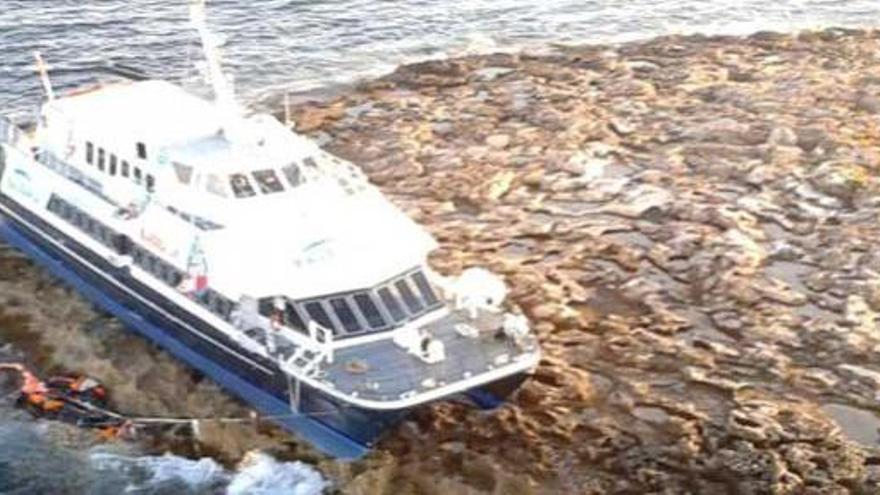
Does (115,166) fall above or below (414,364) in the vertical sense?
above

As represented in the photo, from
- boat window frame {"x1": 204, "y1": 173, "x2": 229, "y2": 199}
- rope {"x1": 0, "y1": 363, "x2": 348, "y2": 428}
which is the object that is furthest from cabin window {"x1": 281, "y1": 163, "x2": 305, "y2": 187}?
rope {"x1": 0, "y1": 363, "x2": 348, "y2": 428}

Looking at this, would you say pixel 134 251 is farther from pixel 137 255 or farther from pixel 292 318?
pixel 292 318

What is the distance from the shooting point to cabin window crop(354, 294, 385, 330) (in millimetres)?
24719

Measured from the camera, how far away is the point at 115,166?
29.4 meters

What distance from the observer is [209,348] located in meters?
26.4

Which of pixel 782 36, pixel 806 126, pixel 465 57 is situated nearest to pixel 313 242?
pixel 806 126

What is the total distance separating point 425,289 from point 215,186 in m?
5.26

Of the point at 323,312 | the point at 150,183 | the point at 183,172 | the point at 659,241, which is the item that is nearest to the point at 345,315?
the point at 323,312

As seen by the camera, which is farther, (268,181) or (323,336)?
(268,181)

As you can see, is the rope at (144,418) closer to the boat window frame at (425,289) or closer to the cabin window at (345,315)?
the cabin window at (345,315)

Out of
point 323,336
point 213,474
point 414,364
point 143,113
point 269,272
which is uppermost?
point 143,113

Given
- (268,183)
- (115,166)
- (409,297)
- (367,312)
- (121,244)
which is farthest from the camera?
(115,166)

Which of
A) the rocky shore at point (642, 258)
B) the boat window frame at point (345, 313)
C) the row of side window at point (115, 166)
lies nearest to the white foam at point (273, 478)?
the rocky shore at point (642, 258)

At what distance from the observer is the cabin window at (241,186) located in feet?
87.5
